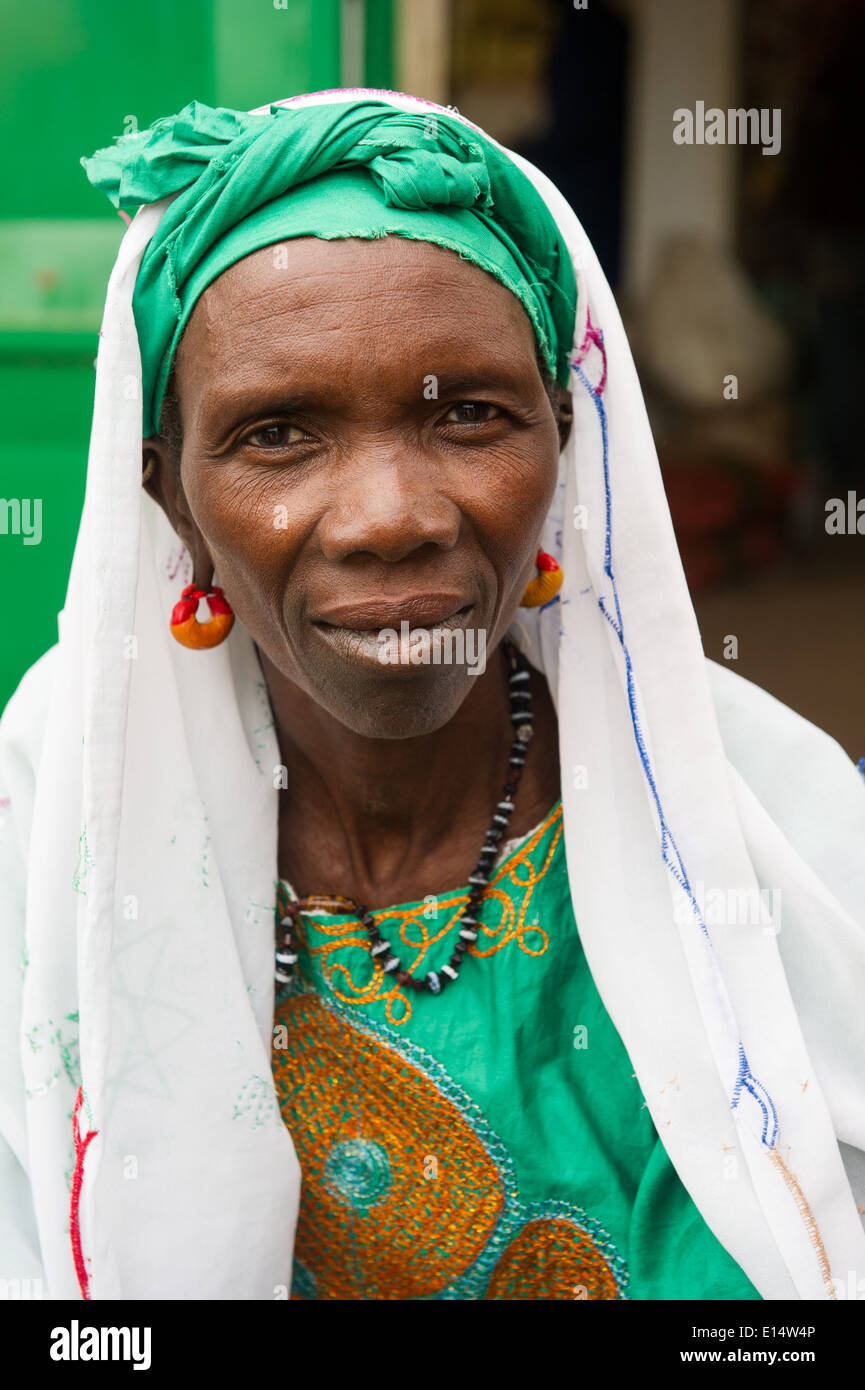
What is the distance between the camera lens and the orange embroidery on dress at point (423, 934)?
1.90 metres

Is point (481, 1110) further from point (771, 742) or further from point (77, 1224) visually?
point (771, 742)

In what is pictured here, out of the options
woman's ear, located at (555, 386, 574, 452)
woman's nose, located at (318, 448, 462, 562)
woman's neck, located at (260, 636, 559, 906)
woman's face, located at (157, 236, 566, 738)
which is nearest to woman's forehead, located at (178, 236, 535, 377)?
woman's face, located at (157, 236, 566, 738)

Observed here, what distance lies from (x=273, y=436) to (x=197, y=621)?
32cm

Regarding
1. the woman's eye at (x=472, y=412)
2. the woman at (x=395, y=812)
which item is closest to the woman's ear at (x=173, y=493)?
the woman at (x=395, y=812)

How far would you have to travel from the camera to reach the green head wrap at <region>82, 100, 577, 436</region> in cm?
158

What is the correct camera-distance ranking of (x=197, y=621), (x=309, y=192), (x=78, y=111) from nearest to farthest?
(x=309, y=192), (x=197, y=621), (x=78, y=111)

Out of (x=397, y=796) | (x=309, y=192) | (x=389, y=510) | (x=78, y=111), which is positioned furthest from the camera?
(x=78, y=111)

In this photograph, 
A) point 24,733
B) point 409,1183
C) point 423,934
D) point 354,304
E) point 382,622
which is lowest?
point 409,1183

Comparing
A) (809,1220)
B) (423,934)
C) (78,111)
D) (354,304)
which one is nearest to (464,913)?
(423,934)

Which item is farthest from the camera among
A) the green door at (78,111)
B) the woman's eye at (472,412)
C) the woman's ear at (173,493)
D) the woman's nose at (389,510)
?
the green door at (78,111)

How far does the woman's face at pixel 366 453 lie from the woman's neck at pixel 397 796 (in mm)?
238

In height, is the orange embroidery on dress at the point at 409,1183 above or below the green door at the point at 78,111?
below

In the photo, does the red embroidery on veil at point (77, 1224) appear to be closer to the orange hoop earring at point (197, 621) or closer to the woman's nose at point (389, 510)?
the orange hoop earring at point (197, 621)

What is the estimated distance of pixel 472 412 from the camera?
5.39 feet
